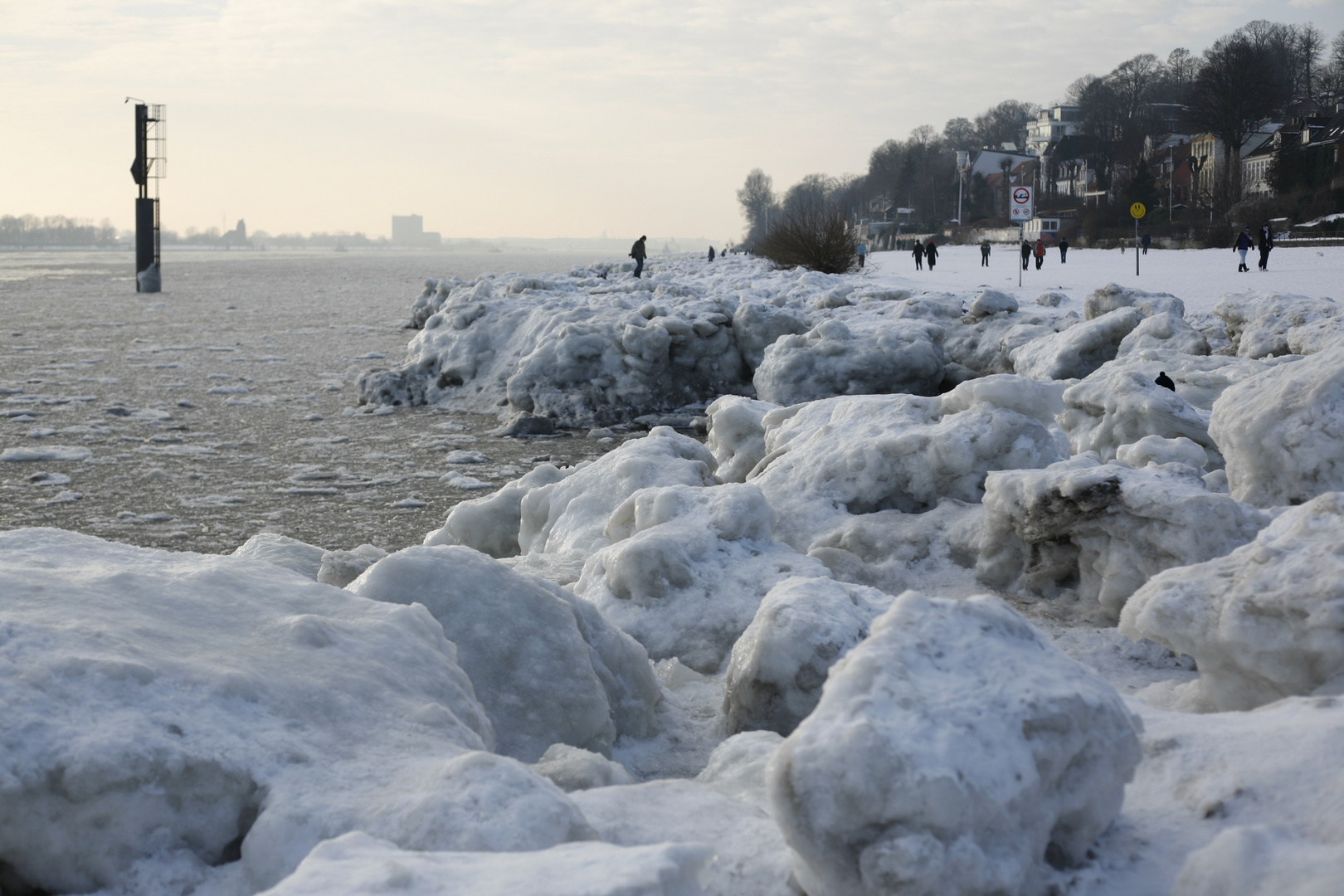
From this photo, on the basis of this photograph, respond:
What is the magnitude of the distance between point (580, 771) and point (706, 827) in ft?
1.25

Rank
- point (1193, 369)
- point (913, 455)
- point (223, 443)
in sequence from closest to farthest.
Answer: point (913, 455), point (1193, 369), point (223, 443)

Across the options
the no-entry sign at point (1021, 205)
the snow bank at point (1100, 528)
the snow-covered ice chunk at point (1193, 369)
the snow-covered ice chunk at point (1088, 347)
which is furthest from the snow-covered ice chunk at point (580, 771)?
the no-entry sign at point (1021, 205)

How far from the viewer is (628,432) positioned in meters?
10.6

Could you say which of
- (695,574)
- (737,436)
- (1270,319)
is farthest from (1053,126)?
(695,574)

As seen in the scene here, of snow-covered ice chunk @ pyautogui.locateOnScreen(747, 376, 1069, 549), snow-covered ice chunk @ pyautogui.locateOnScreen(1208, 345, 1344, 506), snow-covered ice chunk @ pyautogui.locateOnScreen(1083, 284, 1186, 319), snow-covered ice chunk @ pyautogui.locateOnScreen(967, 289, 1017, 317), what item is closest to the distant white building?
snow-covered ice chunk @ pyautogui.locateOnScreen(967, 289, 1017, 317)

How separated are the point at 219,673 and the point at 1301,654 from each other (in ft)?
7.45

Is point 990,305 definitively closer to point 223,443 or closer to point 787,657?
point 223,443

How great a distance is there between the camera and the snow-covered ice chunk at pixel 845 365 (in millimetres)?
10508

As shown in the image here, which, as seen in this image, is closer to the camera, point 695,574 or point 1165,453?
point 695,574

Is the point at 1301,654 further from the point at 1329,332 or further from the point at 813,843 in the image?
the point at 1329,332

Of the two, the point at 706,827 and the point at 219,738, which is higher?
the point at 219,738

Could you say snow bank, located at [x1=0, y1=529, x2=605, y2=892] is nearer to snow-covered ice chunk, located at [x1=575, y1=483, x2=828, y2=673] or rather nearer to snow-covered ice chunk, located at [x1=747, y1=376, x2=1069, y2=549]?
snow-covered ice chunk, located at [x1=575, y1=483, x2=828, y2=673]

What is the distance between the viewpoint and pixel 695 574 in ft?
12.9

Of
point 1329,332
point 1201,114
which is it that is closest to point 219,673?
point 1329,332
